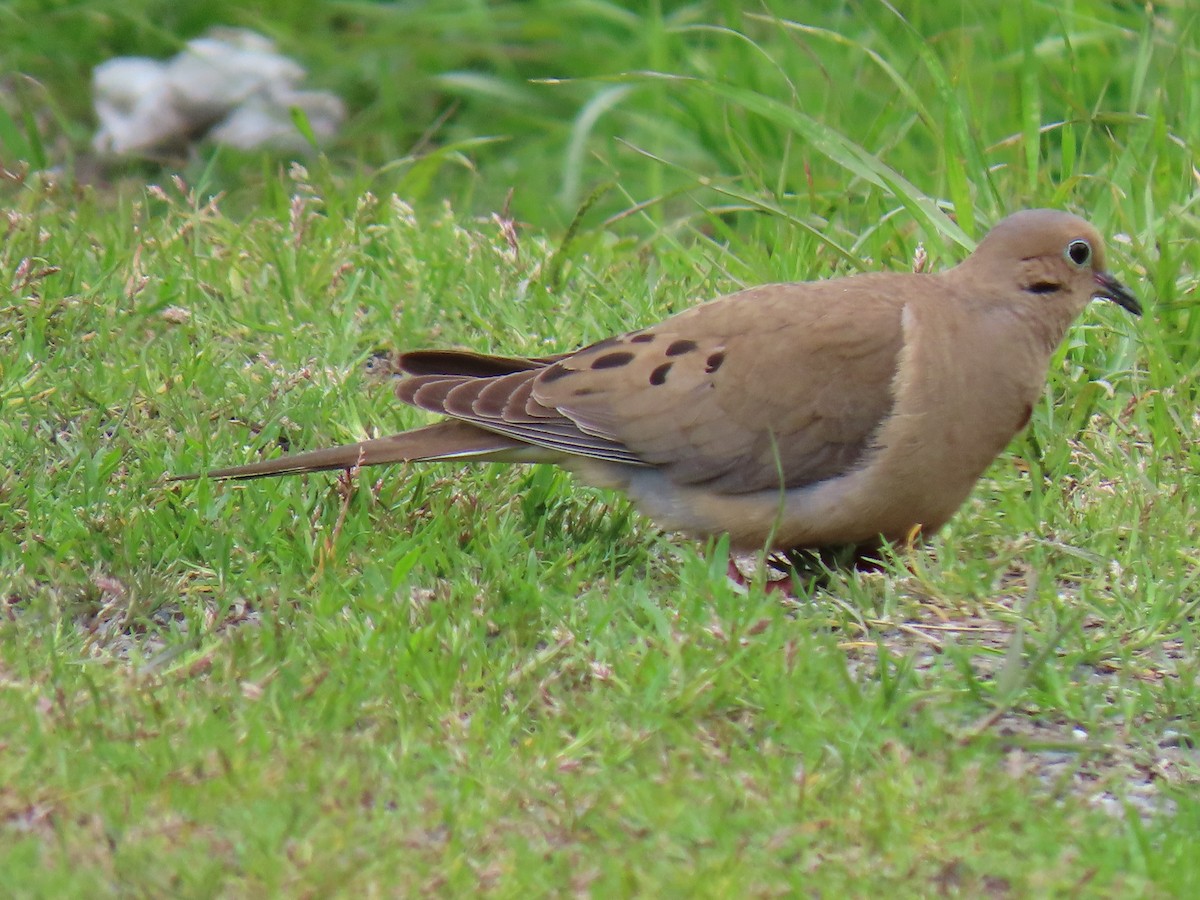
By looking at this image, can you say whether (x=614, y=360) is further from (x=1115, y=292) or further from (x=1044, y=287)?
(x=1115, y=292)

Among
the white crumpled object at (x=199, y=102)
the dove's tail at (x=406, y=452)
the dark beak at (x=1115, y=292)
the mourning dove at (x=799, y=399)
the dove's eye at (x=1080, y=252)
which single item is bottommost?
the white crumpled object at (x=199, y=102)

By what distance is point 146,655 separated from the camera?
12.2 feet

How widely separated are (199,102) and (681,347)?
5.26m

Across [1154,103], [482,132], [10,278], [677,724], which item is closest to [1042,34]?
[1154,103]

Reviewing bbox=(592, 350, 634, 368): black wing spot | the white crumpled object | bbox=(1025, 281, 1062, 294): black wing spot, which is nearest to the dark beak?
bbox=(1025, 281, 1062, 294): black wing spot

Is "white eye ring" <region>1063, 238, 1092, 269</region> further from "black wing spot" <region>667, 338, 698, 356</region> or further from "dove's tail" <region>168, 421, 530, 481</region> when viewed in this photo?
"dove's tail" <region>168, 421, 530, 481</region>

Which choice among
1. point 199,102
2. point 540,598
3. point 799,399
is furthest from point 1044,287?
point 199,102

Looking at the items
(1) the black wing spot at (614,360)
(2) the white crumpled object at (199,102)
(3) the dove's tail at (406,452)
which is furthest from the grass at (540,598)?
(2) the white crumpled object at (199,102)

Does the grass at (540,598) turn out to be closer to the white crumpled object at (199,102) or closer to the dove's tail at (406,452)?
the dove's tail at (406,452)

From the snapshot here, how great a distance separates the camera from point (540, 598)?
3814 mm

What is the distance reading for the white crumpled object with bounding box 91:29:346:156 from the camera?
8.86 meters

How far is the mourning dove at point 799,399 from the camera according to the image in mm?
4098

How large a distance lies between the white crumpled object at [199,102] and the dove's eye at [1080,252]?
5.16 metres

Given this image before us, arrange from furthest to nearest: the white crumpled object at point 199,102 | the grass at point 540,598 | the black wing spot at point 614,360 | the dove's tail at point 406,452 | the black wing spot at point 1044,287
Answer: the white crumpled object at point 199,102, the black wing spot at point 614,360, the black wing spot at point 1044,287, the dove's tail at point 406,452, the grass at point 540,598
